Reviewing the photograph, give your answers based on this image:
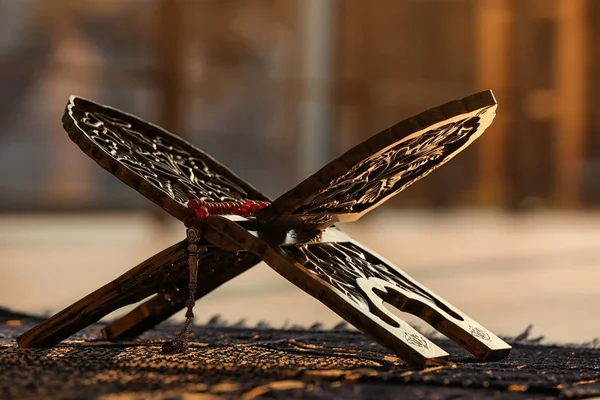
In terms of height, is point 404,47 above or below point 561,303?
above

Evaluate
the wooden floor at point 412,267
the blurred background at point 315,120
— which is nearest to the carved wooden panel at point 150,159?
the wooden floor at point 412,267

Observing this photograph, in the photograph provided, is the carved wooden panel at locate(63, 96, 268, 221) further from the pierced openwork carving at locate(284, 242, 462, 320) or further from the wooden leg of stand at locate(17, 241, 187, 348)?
the pierced openwork carving at locate(284, 242, 462, 320)

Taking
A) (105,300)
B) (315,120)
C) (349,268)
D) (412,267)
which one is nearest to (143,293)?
(105,300)

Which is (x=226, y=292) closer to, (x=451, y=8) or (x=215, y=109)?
(x=215, y=109)

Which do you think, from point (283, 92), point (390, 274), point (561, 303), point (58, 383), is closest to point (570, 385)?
point (390, 274)

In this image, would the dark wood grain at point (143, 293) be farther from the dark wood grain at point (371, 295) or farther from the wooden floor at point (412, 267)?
the wooden floor at point (412, 267)

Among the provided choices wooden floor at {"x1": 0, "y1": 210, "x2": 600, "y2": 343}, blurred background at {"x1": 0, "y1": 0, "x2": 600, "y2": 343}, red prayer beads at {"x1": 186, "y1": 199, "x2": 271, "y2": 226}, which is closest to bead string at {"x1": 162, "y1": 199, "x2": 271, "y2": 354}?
red prayer beads at {"x1": 186, "y1": 199, "x2": 271, "y2": 226}
